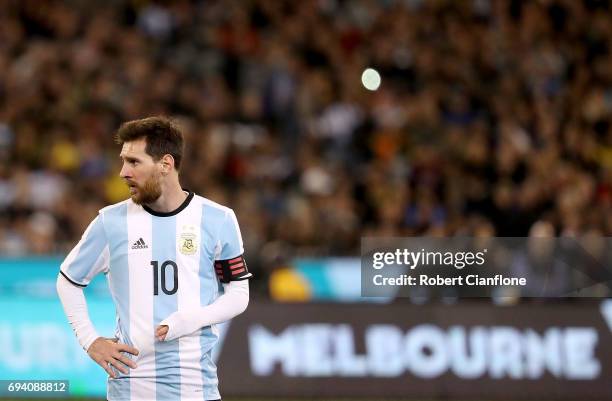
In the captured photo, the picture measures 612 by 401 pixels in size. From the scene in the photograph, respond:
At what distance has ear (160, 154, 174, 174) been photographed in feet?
18.2

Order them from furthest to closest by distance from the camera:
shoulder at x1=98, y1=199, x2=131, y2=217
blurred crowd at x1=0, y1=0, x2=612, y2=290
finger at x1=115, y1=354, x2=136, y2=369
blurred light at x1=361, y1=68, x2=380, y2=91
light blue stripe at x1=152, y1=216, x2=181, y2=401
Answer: blurred light at x1=361, y1=68, x2=380, y2=91
blurred crowd at x1=0, y1=0, x2=612, y2=290
shoulder at x1=98, y1=199, x2=131, y2=217
light blue stripe at x1=152, y1=216, x2=181, y2=401
finger at x1=115, y1=354, x2=136, y2=369

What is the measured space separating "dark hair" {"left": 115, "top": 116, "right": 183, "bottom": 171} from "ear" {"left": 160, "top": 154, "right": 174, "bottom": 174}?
14mm

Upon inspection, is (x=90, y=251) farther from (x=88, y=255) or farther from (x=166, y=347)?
(x=166, y=347)

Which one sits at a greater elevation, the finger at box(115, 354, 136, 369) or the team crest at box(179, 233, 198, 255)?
the team crest at box(179, 233, 198, 255)

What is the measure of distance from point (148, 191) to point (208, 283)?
52 centimetres

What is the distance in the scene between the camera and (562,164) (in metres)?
16.4

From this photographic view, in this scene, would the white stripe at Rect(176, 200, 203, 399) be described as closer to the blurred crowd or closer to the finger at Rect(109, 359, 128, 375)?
the finger at Rect(109, 359, 128, 375)

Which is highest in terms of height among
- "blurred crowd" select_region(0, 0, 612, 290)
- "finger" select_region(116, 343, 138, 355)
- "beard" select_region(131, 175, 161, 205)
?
"blurred crowd" select_region(0, 0, 612, 290)

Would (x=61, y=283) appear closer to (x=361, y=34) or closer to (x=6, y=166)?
(x=6, y=166)

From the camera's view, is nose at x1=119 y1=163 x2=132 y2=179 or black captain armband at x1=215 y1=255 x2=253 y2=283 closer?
nose at x1=119 y1=163 x2=132 y2=179

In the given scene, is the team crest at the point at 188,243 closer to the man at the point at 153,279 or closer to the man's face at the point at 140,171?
the man at the point at 153,279

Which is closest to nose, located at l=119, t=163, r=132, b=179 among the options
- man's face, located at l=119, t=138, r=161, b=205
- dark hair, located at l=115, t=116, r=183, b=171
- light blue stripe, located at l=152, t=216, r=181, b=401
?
man's face, located at l=119, t=138, r=161, b=205

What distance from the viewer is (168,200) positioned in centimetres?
568

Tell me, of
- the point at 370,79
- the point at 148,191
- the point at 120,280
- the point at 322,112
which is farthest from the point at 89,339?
the point at 370,79
